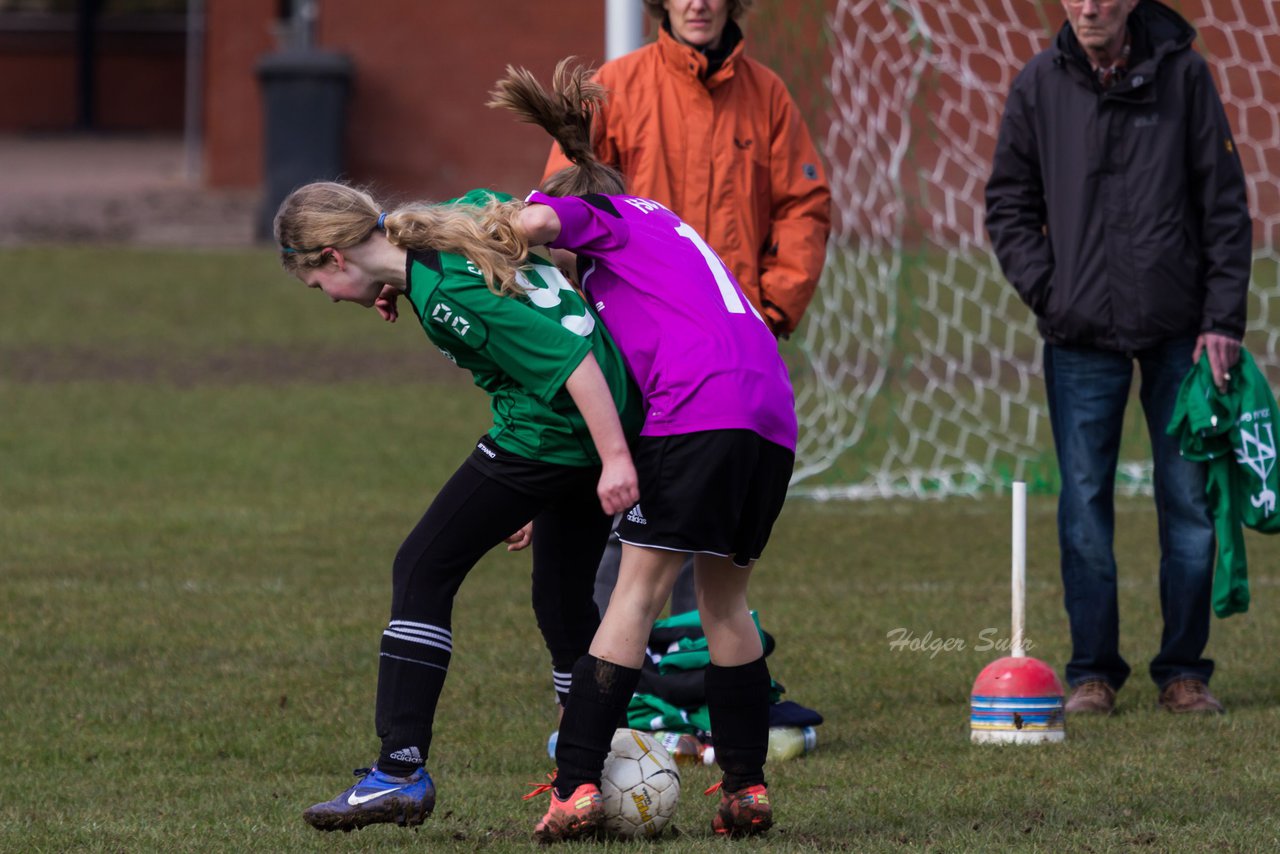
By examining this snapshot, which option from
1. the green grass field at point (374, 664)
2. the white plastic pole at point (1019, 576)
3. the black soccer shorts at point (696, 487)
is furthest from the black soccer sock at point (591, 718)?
the white plastic pole at point (1019, 576)

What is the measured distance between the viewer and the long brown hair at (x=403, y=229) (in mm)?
4109

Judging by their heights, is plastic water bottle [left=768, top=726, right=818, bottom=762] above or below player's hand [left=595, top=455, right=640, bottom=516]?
below

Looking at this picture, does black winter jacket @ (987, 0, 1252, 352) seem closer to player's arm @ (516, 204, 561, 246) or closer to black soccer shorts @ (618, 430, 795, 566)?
black soccer shorts @ (618, 430, 795, 566)

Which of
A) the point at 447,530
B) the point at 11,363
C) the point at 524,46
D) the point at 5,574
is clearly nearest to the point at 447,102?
the point at 524,46

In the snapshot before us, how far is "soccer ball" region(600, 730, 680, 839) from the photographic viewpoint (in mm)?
4234

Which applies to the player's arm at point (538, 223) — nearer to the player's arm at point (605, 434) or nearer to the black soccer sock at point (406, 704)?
the player's arm at point (605, 434)

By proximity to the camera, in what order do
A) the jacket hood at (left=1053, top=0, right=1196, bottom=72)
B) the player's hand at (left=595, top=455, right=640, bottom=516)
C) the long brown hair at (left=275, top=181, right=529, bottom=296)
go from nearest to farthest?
the player's hand at (left=595, top=455, right=640, bottom=516) < the long brown hair at (left=275, top=181, right=529, bottom=296) < the jacket hood at (left=1053, top=0, right=1196, bottom=72)

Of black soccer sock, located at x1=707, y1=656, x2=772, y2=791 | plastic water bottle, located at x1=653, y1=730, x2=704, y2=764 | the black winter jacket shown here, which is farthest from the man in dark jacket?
black soccer sock, located at x1=707, y1=656, x2=772, y2=791

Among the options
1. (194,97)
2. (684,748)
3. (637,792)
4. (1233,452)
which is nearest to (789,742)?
(684,748)

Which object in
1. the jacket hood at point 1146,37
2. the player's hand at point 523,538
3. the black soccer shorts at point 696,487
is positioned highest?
the jacket hood at point 1146,37

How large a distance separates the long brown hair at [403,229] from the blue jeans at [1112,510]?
2.24 metres

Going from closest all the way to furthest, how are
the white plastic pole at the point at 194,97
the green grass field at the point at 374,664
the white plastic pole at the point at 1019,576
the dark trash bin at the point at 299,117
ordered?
1. the green grass field at the point at 374,664
2. the white plastic pole at the point at 1019,576
3. the dark trash bin at the point at 299,117
4. the white plastic pole at the point at 194,97

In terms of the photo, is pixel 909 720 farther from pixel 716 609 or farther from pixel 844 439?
pixel 844 439

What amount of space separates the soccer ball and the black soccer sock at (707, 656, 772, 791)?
13cm
